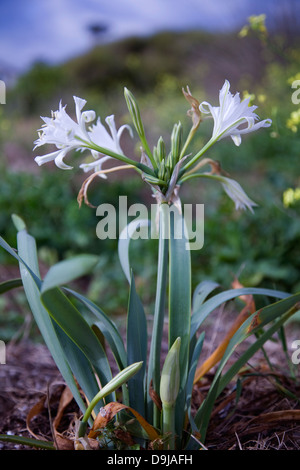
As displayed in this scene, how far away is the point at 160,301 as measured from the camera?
745 millimetres

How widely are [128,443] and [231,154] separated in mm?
3580

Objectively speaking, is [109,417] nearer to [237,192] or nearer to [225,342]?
[225,342]

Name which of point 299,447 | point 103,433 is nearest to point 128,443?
point 103,433

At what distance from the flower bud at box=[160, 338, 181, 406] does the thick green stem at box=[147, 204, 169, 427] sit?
3.3 inches

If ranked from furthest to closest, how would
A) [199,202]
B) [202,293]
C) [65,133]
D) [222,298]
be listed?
[199,202]
[202,293]
[222,298]
[65,133]

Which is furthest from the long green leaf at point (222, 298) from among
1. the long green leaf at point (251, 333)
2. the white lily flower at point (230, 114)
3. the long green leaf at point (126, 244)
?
the white lily flower at point (230, 114)

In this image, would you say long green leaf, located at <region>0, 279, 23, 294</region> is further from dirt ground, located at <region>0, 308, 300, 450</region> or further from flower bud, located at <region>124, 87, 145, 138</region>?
flower bud, located at <region>124, 87, 145, 138</region>

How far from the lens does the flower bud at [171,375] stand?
0.66m

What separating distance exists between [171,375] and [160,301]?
123 millimetres

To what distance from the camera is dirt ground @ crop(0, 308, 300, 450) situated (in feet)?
2.74

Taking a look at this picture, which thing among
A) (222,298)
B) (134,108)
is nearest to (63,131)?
(134,108)

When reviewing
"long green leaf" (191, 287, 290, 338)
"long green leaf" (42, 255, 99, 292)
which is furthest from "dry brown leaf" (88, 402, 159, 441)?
"long green leaf" (42, 255, 99, 292)
